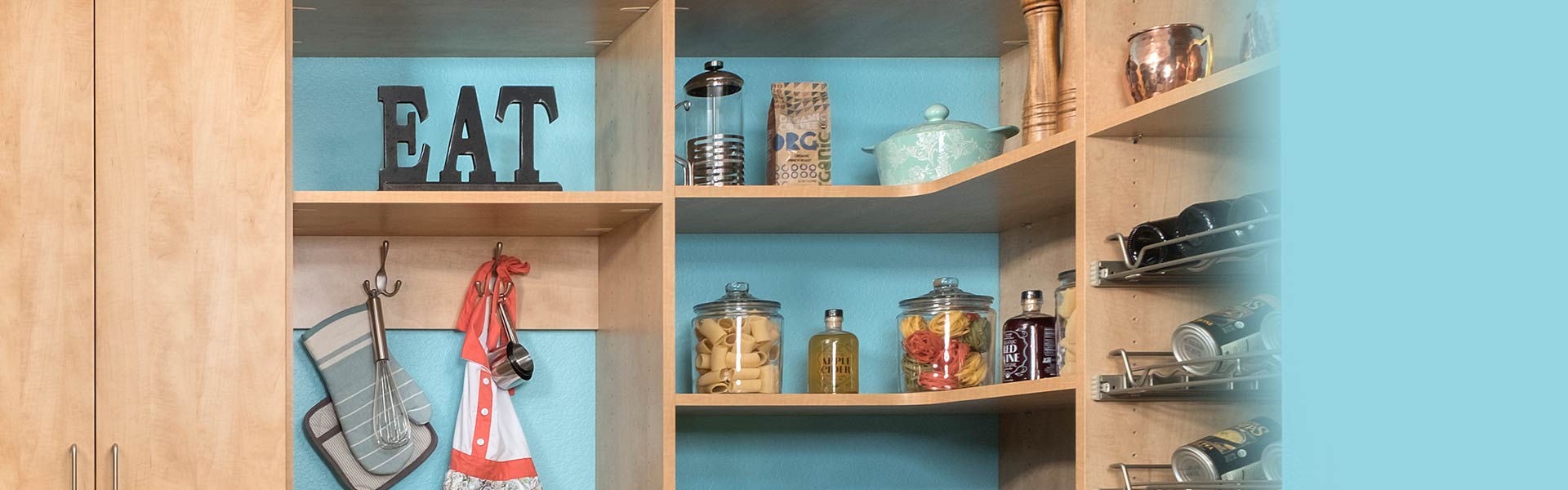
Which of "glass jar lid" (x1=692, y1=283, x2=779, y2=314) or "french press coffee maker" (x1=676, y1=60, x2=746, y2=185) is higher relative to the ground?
"french press coffee maker" (x1=676, y1=60, x2=746, y2=185)

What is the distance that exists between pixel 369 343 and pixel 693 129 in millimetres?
649

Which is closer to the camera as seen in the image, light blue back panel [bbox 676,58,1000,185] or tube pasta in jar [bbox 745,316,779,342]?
tube pasta in jar [bbox 745,316,779,342]

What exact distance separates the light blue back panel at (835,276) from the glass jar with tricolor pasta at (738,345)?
22 centimetres

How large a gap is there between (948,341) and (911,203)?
0.21 meters

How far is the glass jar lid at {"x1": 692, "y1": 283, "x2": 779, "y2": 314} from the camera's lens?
6.33ft

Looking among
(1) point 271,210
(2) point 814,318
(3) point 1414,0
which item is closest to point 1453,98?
(3) point 1414,0

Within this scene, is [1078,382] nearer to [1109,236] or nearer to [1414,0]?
[1109,236]

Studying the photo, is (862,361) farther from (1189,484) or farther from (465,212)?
(1189,484)

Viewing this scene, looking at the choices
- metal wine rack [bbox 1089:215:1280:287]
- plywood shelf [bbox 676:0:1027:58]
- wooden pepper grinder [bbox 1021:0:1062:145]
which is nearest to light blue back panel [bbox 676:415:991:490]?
plywood shelf [bbox 676:0:1027:58]

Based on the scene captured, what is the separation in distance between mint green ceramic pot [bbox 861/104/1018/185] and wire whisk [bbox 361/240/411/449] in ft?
2.85

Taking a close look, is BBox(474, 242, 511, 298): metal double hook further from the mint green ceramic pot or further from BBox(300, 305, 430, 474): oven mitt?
the mint green ceramic pot

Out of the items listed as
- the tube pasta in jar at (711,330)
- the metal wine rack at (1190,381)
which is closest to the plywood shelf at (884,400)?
the tube pasta in jar at (711,330)

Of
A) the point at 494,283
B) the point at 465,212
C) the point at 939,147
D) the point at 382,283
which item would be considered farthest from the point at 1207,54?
the point at 382,283

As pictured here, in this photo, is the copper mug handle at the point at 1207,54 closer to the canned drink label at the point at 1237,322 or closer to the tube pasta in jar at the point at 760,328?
the canned drink label at the point at 1237,322
